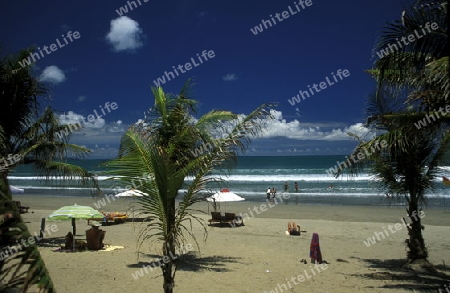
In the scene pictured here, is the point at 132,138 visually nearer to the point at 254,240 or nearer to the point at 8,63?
the point at 8,63

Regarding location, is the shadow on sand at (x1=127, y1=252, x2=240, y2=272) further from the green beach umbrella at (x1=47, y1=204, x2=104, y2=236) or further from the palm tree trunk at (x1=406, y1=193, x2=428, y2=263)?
the palm tree trunk at (x1=406, y1=193, x2=428, y2=263)

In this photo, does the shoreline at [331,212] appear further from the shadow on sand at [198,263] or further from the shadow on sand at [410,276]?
the shadow on sand at [410,276]

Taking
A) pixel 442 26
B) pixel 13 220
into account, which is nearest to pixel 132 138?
pixel 13 220

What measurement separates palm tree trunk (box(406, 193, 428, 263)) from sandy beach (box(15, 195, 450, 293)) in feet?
1.69

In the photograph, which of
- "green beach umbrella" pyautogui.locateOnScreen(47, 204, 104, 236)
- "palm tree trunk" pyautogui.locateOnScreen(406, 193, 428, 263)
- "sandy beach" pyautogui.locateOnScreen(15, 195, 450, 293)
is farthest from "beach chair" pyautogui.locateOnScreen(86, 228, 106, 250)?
"palm tree trunk" pyautogui.locateOnScreen(406, 193, 428, 263)

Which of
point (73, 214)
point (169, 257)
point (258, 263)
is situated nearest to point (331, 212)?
point (258, 263)

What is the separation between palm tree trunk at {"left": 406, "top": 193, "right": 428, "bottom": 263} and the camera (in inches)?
358

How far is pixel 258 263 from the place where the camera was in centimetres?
1027

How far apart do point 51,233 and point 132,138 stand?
493 inches

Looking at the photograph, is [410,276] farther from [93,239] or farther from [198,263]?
[93,239]

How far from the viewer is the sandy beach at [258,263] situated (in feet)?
26.5

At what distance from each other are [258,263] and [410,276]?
388 centimetres

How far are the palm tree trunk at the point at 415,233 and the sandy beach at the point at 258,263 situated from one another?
0.52m

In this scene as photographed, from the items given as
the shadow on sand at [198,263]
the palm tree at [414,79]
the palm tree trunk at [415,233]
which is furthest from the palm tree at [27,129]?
the palm tree trunk at [415,233]
